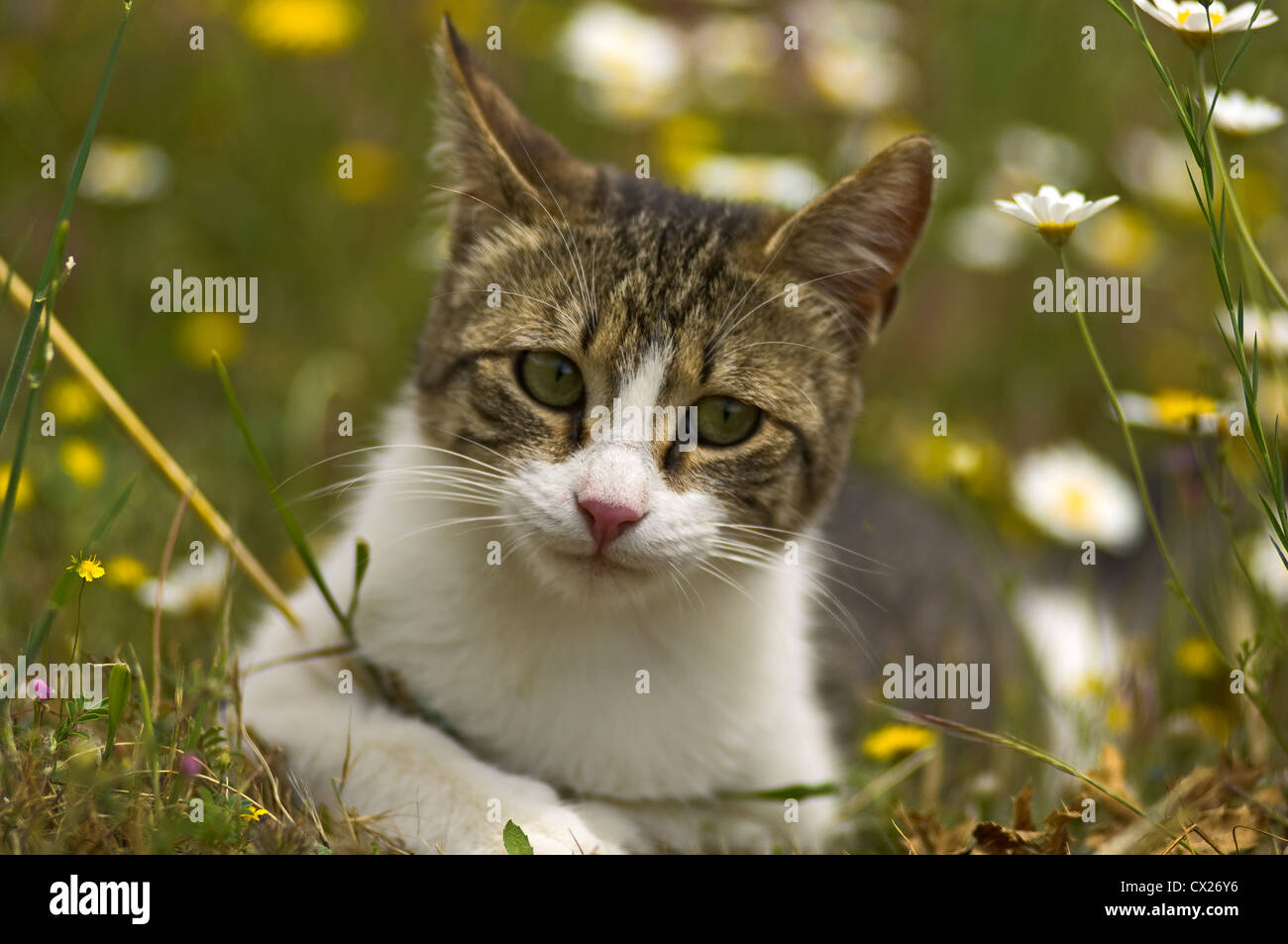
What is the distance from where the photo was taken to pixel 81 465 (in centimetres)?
290

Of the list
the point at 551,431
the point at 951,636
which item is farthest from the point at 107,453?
the point at 951,636

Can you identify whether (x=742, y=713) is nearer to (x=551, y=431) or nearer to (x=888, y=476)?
(x=551, y=431)

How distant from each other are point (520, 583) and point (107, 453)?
163cm

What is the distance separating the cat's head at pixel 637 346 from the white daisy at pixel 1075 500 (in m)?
1.20

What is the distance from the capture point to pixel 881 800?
2.77 meters

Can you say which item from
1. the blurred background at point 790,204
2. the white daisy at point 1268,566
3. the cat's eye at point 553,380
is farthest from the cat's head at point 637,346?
the white daisy at point 1268,566

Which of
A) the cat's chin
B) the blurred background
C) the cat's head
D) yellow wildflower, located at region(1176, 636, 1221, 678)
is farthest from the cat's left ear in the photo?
yellow wildflower, located at region(1176, 636, 1221, 678)

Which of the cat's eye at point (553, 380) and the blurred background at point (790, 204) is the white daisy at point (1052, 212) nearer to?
the blurred background at point (790, 204)

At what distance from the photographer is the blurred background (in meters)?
3.16

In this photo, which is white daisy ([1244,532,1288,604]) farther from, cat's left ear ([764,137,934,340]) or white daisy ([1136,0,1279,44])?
white daisy ([1136,0,1279,44])

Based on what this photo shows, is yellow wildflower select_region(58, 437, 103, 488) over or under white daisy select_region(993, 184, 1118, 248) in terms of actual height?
under

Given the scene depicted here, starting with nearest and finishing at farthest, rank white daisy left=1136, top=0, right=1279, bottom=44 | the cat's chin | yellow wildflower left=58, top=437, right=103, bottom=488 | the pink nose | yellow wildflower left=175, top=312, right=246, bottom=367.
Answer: white daisy left=1136, top=0, right=1279, bottom=44 < the pink nose < the cat's chin < yellow wildflower left=58, top=437, right=103, bottom=488 < yellow wildflower left=175, top=312, right=246, bottom=367
